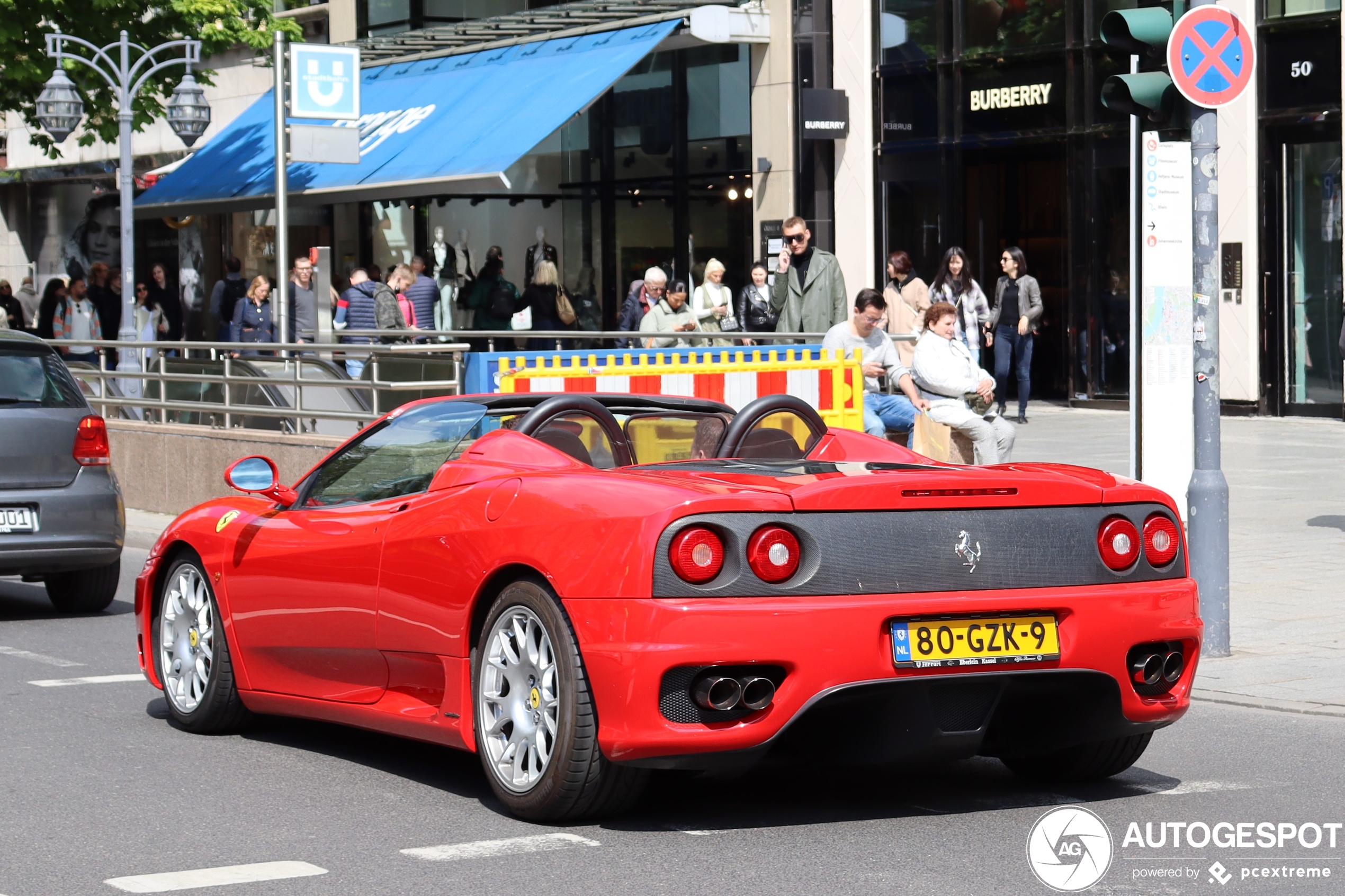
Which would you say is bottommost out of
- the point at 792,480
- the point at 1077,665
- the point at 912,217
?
the point at 1077,665

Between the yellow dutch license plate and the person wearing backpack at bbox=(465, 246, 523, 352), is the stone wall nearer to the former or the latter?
the person wearing backpack at bbox=(465, 246, 523, 352)

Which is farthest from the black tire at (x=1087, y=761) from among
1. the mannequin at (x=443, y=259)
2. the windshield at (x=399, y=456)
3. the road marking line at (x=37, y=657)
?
the mannequin at (x=443, y=259)

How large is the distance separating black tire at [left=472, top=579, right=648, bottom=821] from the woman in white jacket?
26.6ft

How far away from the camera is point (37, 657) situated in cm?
929

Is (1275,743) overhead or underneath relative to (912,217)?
underneath

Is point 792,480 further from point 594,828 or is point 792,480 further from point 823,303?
point 823,303

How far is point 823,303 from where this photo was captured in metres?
16.0

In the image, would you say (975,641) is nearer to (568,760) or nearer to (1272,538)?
(568,760)

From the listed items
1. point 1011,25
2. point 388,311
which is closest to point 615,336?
point 388,311

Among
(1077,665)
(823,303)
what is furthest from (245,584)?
(823,303)

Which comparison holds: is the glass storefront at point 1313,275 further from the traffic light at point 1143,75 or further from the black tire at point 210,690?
the black tire at point 210,690

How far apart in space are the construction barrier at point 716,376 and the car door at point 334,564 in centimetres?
537

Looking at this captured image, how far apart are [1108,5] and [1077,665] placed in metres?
18.3

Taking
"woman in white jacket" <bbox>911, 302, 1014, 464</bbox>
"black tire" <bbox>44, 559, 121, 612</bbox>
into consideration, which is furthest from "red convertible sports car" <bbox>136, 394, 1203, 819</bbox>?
"woman in white jacket" <bbox>911, 302, 1014, 464</bbox>
